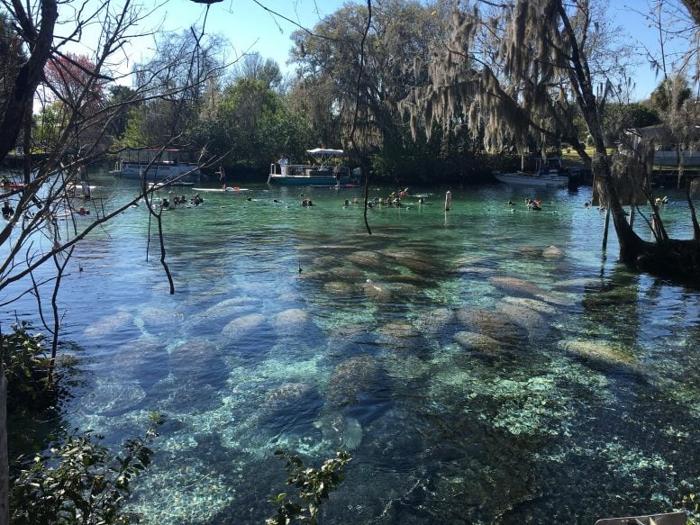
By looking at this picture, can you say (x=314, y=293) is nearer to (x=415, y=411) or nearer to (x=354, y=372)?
(x=354, y=372)

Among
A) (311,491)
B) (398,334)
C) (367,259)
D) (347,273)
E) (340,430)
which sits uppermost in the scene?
(311,491)

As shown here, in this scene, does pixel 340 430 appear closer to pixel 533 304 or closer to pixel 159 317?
pixel 159 317

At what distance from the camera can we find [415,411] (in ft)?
24.3

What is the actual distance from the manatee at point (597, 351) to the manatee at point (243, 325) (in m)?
5.33

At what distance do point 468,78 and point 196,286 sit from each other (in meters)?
10.2

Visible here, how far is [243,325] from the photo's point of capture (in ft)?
35.7

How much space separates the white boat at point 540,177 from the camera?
4556cm

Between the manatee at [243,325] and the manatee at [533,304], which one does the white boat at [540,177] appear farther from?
the manatee at [243,325]

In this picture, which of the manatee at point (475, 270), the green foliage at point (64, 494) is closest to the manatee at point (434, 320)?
the manatee at point (475, 270)

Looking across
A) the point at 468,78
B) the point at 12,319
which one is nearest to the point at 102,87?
the point at 12,319

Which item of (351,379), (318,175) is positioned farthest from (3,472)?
(318,175)

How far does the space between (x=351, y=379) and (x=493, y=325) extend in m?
3.57

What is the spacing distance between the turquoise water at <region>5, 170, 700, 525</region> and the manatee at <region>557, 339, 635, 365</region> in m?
0.04

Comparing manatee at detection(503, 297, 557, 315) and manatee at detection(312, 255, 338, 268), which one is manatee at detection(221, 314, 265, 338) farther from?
manatee at detection(312, 255, 338, 268)
